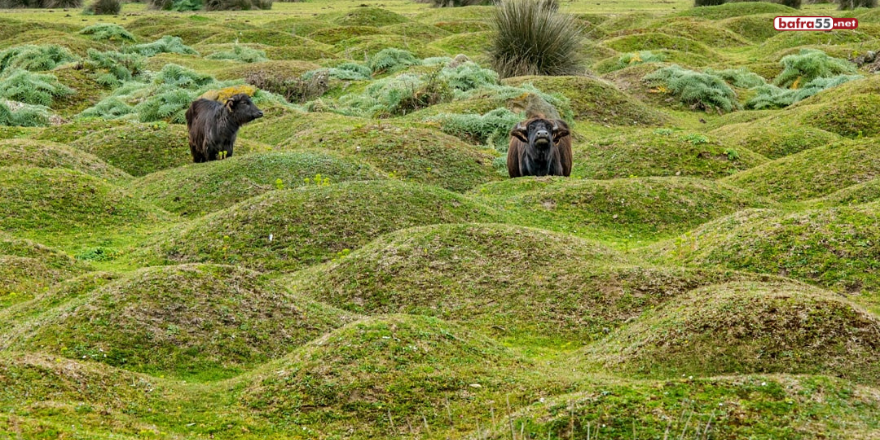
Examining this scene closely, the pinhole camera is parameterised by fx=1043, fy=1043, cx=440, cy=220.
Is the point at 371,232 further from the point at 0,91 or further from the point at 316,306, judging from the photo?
the point at 0,91

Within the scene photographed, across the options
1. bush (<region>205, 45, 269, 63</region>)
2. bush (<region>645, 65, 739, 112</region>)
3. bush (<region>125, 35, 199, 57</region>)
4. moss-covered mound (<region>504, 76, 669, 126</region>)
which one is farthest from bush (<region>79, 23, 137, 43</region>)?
bush (<region>645, 65, 739, 112</region>)

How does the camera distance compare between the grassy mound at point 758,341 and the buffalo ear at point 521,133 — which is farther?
the buffalo ear at point 521,133

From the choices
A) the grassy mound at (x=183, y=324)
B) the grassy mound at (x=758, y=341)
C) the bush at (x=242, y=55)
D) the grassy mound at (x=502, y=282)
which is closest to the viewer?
the grassy mound at (x=758, y=341)

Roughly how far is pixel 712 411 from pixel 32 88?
2687 cm

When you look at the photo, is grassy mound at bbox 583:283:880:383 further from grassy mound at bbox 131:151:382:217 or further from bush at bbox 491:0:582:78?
bush at bbox 491:0:582:78

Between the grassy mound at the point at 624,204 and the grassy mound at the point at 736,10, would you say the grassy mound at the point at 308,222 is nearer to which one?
the grassy mound at the point at 624,204

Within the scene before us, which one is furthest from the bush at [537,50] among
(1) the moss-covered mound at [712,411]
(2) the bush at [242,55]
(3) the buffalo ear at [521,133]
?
(1) the moss-covered mound at [712,411]

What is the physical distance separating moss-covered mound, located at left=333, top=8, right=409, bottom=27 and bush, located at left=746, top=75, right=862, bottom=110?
26017mm

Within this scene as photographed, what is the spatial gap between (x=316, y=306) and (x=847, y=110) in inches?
721

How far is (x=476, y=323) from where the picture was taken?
40.7 ft

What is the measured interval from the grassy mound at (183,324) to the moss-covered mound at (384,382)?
3.22 feet

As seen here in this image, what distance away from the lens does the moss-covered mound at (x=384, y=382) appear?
349 inches

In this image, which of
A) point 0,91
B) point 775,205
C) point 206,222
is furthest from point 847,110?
point 0,91

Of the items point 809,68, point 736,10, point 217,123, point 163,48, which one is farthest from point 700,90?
point 736,10
